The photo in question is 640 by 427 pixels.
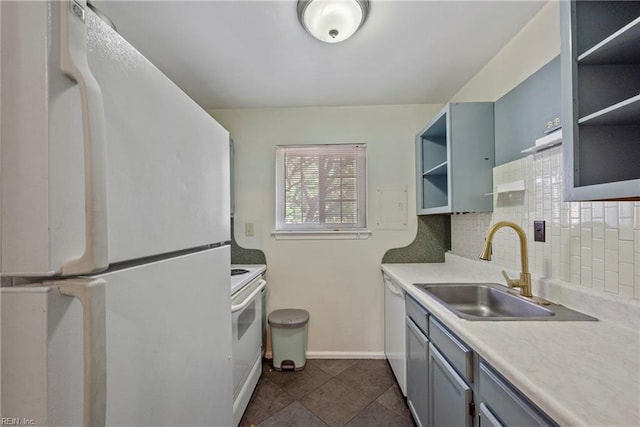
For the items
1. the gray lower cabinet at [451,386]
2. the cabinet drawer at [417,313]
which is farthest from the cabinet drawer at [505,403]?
the cabinet drawer at [417,313]

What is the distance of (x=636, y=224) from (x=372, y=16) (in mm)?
1421

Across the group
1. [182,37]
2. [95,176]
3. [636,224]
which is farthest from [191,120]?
[636,224]

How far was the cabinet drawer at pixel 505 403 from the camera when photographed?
642 mm

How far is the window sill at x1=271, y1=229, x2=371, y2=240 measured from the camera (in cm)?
239

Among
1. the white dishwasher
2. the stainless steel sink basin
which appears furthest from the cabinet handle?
the stainless steel sink basin

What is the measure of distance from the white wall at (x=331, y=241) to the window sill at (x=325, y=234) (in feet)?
0.16

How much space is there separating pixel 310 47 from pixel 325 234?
1470mm

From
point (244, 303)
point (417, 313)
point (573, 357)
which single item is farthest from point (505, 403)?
point (244, 303)

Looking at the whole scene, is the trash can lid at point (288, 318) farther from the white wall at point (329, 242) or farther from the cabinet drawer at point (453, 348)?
the cabinet drawer at point (453, 348)

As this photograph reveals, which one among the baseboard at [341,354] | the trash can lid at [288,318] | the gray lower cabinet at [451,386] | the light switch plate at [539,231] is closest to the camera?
the gray lower cabinet at [451,386]

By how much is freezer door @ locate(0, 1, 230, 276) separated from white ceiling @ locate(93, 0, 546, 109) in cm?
96

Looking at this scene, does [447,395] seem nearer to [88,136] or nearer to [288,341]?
[288,341]

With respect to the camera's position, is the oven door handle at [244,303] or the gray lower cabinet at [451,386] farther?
the oven door handle at [244,303]

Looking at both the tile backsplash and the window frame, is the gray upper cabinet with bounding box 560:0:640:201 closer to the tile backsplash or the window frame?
the tile backsplash
